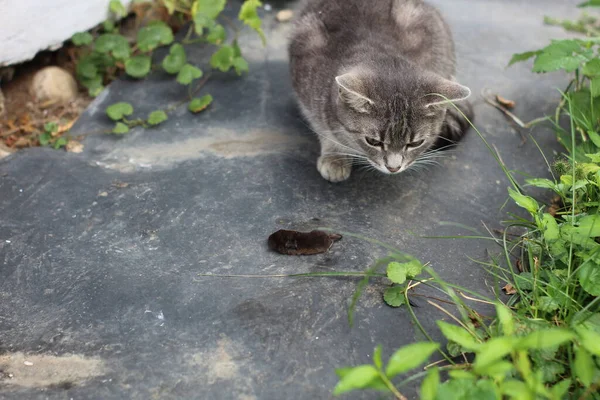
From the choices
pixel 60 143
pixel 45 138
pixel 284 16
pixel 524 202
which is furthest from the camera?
pixel 284 16

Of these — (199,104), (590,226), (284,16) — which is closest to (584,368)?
(590,226)

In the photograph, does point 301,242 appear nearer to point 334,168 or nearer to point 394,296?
point 394,296

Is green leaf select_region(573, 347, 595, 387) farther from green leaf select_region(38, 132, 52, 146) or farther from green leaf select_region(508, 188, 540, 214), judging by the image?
green leaf select_region(38, 132, 52, 146)

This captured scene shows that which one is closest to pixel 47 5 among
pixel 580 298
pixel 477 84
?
pixel 477 84

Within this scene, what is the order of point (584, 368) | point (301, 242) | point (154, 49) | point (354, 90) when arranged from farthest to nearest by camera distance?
point (154, 49) < point (354, 90) < point (301, 242) < point (584, 368)

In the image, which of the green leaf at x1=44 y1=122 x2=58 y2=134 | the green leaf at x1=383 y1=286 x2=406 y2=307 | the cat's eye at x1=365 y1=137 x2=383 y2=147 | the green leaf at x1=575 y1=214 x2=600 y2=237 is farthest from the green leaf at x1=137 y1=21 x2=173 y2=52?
the green leaf at x1=575 y1=214 x2=600 y2=237

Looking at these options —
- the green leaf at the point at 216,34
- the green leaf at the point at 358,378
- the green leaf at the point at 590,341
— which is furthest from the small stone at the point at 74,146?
the green leaf at the point at 590,341
